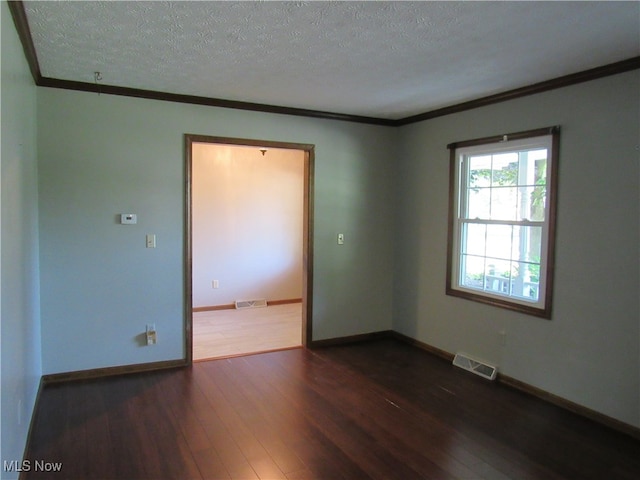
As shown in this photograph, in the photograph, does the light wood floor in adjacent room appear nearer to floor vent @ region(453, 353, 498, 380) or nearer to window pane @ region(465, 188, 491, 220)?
floor vent @ region(453, 353, 498, 380)

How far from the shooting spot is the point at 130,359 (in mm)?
3887

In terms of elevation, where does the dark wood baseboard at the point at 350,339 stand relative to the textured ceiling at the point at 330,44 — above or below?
below

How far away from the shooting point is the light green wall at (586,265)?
2.94 meters

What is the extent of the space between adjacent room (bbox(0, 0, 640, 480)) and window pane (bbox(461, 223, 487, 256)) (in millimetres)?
25

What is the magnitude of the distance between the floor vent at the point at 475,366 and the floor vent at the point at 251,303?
3.28 m

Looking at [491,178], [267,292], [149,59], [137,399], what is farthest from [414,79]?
[267,292]

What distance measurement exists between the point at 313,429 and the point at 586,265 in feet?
7.32

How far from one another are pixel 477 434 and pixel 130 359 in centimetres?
285

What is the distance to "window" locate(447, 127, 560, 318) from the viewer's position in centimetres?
347

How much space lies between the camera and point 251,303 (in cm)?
667

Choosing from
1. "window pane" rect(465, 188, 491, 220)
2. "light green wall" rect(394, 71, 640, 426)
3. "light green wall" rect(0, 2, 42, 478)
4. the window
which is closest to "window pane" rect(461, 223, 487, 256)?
the window

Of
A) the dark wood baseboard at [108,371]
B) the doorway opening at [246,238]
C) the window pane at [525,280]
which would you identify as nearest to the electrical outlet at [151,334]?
the dark wood baseboard at [108,371]

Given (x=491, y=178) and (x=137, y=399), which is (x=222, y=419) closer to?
(x=137, y=399)

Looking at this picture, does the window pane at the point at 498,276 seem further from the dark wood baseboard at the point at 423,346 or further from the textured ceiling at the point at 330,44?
the textured ceiling at the point at 330,44
